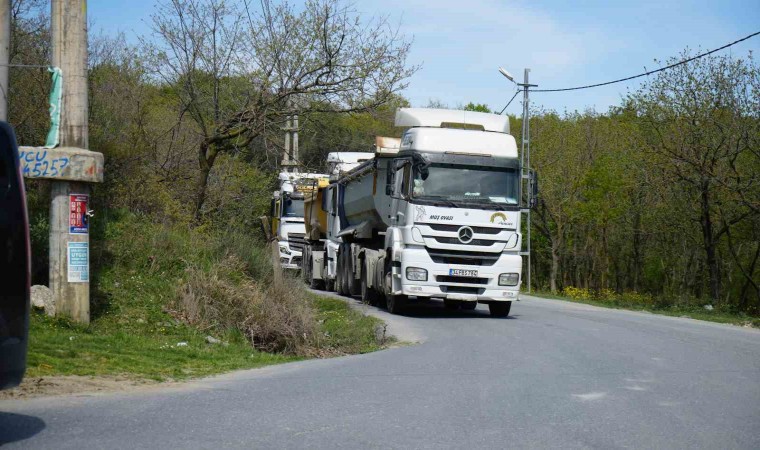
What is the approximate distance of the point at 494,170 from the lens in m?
18.0

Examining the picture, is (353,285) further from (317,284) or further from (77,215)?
(77,215)

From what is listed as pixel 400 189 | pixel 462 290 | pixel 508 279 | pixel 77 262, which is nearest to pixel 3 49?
pixel 77 262

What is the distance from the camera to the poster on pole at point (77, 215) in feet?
39.2

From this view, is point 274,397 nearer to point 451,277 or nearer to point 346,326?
point 346,326

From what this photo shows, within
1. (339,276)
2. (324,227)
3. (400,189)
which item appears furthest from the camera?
(324,227)

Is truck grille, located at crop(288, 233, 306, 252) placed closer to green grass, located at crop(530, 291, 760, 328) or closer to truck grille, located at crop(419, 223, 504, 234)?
green grass, located at crop(530, 291, 760, 328)

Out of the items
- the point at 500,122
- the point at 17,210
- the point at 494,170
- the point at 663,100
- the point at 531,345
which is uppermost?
the point at 663,100

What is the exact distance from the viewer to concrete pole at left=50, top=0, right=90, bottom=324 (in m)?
11.7

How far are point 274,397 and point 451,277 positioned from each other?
9.91 meters

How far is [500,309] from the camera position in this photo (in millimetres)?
18938

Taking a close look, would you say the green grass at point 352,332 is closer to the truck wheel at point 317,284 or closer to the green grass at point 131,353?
the green grass at point 131,353

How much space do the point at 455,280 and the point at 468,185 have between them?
193 cm

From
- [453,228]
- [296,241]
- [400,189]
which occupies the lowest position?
[296,241]

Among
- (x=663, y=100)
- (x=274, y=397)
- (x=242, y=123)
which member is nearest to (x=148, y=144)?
(x=242, y=123)
